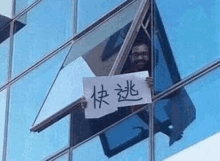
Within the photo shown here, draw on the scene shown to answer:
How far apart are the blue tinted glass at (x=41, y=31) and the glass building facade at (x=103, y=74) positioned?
2 centimetres

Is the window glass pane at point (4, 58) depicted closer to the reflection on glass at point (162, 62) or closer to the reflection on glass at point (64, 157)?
the reflection on glass at point (64, 157)

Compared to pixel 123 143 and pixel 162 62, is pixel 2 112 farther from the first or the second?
pixel 162 62

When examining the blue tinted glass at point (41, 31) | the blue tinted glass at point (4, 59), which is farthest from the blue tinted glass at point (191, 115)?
the blue tinted glass at point (4, 59)

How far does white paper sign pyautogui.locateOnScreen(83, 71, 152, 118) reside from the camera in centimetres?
1099

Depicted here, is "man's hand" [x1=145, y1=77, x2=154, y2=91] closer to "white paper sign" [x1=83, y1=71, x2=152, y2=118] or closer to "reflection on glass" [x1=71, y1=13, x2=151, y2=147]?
"white paper sign" [x1=83, y1=71, x2=152, y2=118]

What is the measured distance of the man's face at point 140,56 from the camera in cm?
1124

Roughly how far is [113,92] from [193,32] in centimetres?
118

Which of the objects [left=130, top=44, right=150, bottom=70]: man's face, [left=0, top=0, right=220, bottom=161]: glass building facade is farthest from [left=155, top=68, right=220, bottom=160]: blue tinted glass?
[left=130, top=44, right=150, bottom=70]: man's face

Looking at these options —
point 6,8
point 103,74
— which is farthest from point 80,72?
point 6,8

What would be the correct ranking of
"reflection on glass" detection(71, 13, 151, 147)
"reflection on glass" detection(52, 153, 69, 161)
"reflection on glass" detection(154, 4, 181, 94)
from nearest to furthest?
"reflection on glass" detection(154, 4, 181, 94)
"reflection on glass" detection(71, 13, 151, 147)
"reflection on glass" detection(52, 153, 69, 161)

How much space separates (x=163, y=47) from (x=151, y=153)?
124 cm

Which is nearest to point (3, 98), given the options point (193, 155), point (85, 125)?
point (85, 125)

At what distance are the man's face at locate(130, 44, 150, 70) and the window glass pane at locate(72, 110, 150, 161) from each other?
0.63m

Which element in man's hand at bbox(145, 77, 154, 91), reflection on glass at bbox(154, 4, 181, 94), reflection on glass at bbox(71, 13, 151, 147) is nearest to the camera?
reflection on glass at bbox(154, 4, 181, 94)
